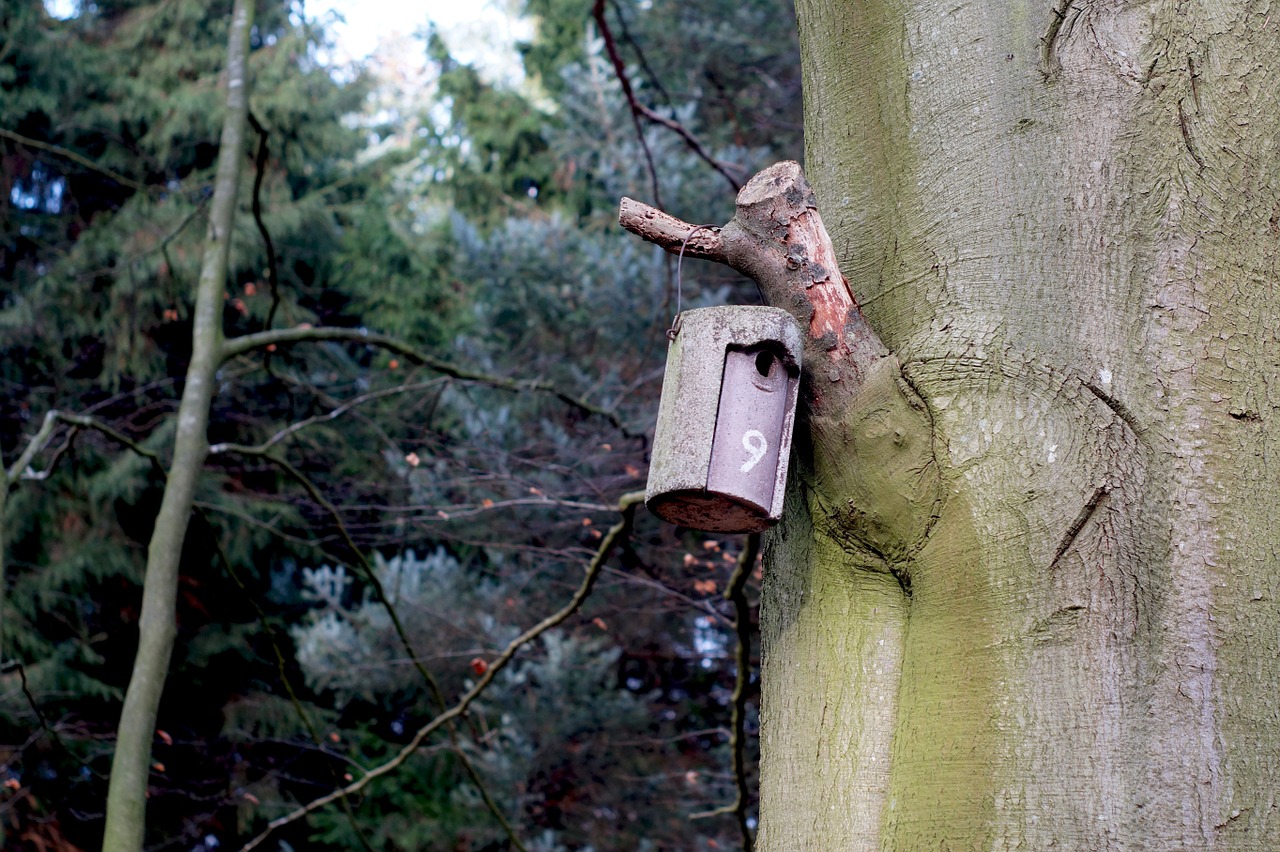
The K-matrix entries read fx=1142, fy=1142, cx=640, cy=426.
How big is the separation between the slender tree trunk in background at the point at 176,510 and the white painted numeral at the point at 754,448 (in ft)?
9.24

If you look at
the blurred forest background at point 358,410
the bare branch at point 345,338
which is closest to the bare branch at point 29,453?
the bare branch at point 345,338

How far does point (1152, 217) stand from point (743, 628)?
186cm

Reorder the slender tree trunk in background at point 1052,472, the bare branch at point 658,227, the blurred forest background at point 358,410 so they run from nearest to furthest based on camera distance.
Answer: the slender tree trunk in background at point 1052,472, the bare branch at point 658,227, the blurred forest background at point 358,410

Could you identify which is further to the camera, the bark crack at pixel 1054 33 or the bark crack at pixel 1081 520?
the bark crack at pixel 1054 33

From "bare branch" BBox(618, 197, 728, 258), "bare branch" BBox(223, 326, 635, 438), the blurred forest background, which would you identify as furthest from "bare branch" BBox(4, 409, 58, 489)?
"bare branch" BBox(618, 197, 728, 258)

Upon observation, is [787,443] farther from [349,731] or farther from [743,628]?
[349,731]

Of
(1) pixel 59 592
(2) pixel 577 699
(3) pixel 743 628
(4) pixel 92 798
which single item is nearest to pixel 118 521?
(1) pixel 59 592

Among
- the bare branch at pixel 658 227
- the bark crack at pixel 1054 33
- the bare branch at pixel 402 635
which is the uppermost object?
the bark crack at pixel 1054 33

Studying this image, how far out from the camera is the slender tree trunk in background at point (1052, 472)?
1.16 meters

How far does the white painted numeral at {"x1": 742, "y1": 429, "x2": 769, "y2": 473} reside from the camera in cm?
144

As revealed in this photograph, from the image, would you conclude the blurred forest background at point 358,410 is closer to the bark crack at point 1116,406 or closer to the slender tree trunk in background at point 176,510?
the slender tree trunk in background at point 176,510

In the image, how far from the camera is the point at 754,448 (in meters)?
1.44

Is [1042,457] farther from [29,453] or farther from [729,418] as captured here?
[29,453]

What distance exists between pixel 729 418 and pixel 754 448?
6 cm
